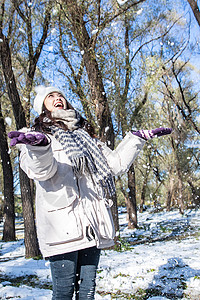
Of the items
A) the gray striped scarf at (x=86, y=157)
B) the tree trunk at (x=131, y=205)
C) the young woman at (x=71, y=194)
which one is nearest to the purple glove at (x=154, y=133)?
the young woman at (x=71, y=194)

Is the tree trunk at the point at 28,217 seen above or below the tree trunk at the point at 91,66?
below

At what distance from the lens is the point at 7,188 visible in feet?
30.1

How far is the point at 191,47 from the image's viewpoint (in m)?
13.0

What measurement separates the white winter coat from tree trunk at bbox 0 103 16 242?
7.83 metres

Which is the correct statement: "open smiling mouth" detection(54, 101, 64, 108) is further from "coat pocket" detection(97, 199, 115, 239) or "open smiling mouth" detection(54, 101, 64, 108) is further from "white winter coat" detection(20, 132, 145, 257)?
"coat pocket" detection(97, 199, 115, 239)

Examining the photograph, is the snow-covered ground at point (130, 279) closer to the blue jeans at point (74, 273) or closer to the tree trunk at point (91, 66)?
the blue jeans at point (74, 273)

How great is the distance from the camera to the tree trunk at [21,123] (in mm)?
6086

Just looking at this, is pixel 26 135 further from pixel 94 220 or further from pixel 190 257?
pixel 190 257

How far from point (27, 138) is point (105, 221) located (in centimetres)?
A: 73

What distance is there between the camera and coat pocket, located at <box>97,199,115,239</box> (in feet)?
5.32

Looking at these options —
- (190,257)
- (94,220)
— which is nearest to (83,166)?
(94,220)

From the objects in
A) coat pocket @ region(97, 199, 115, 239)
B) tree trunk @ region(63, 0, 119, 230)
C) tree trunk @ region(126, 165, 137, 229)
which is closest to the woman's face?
coat pocket @ region(97, 199, 115, 239)

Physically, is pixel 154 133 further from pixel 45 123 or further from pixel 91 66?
pixel 91 66

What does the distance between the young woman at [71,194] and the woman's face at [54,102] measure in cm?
9
